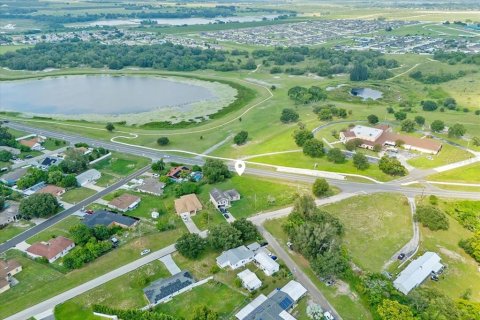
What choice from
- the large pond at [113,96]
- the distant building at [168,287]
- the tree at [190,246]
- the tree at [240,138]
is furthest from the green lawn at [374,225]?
the large pond at [113,96]

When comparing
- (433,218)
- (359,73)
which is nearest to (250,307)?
(433,218)

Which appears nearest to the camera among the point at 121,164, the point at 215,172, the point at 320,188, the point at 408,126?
the point at 320,188

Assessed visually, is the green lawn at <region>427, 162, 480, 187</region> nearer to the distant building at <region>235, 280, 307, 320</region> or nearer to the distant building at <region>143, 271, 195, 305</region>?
the distant building at <region>235, 280, 307, 320</region>

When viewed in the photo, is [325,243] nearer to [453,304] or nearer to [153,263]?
[453,304]

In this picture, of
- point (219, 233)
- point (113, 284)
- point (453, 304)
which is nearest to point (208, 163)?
point (219, 233)

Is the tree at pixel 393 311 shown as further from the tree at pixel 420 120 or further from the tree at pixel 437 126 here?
the tree at pixel 420 120

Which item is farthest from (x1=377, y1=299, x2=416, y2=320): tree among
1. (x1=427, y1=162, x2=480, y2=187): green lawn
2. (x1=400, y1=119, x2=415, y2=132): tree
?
(x1=400, y1=119, x2=415, y2=132): tree

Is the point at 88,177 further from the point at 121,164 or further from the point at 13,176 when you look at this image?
the point at 13,176
